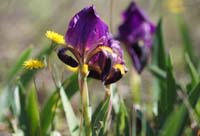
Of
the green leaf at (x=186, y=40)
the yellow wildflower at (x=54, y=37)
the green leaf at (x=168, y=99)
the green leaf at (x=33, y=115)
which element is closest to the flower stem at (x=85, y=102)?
the yellow wildflower at (x=54, y=37)

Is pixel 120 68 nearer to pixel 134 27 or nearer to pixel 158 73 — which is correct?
pixel 158 73

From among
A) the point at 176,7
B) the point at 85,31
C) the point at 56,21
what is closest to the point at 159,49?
the point at 176,7

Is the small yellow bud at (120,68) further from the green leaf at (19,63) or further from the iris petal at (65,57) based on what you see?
the green leaf at (19,63)

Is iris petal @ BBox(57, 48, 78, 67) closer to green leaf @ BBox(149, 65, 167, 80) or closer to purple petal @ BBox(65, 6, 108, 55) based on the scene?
purple petal @ BBox(65, 6, 108, 55)

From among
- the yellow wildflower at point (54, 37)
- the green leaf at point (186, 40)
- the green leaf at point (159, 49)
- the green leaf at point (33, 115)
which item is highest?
the yellow wildflower at point (54, 37)

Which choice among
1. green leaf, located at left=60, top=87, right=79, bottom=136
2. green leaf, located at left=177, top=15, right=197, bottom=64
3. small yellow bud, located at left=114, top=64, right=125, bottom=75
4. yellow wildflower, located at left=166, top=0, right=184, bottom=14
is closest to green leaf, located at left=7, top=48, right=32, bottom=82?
green leaf, located at left=60, top=87, right=79, bottom=136

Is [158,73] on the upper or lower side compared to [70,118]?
lower
